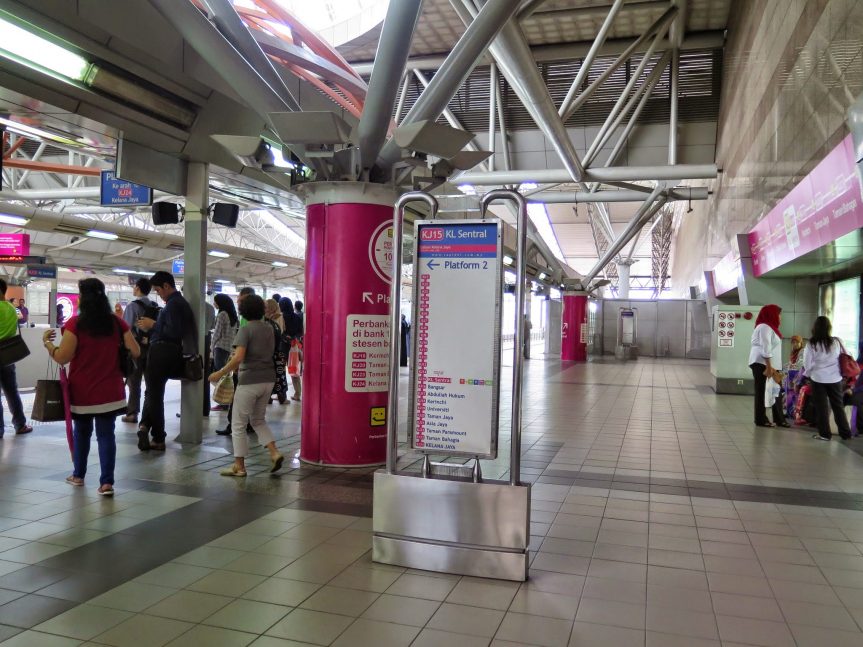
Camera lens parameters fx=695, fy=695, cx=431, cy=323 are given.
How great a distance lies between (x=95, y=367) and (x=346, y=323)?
204cm

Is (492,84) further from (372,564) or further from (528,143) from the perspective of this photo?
(372,564)

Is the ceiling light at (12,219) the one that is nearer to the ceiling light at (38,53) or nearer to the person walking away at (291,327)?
the person walking away at (291,327)

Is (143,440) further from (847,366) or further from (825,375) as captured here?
(847,366)

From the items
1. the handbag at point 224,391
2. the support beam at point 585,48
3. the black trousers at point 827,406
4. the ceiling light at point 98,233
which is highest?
the support beam at point 585,48

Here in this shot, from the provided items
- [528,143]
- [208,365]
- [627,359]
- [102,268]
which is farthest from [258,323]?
[627,359]

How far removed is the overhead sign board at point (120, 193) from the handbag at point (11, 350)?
8.32ft

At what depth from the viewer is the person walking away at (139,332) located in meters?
7.60

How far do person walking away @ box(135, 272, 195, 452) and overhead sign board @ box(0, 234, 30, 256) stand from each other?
1099 centimetres

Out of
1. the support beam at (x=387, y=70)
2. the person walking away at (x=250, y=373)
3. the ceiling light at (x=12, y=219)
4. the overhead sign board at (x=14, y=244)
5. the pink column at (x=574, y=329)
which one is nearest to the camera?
the support beam at (x=387, y=70)

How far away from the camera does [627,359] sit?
92.5ft

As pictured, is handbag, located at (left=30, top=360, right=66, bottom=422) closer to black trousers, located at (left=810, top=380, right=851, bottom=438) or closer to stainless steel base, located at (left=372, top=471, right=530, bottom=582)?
stainless steel base, located at (left=372, top=471, right=530, bottom=582)

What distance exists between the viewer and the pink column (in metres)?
26.5

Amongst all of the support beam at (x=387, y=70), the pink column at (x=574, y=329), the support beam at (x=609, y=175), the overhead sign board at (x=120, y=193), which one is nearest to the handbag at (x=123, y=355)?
the support beam at (x=387, y=70)

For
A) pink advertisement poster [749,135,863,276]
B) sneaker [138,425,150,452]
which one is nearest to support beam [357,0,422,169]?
sneaker [138,425,150,452]
